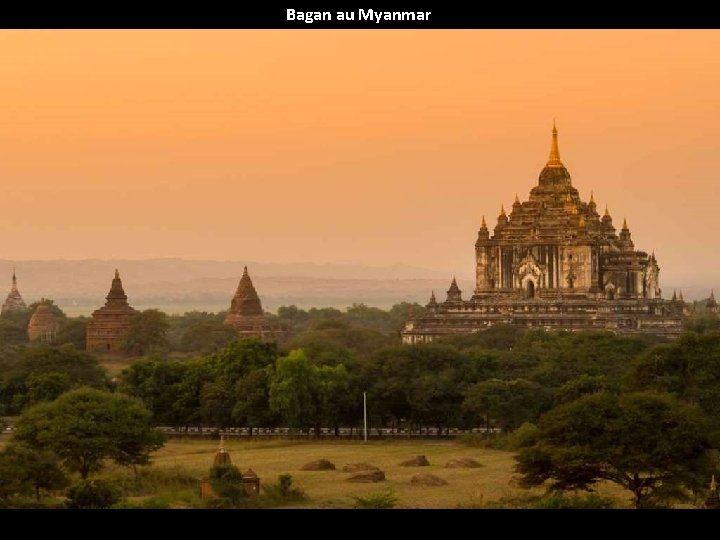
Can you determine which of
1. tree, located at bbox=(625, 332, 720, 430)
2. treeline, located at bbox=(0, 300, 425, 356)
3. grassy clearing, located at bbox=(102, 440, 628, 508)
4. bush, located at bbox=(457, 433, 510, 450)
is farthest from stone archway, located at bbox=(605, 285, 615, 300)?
tree, located at bbox=(625, 332, 720, 430)

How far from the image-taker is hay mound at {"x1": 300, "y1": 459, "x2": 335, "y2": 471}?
47.8m

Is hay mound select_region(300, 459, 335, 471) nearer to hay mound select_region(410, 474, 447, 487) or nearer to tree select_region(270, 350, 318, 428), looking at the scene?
hay mound select_region(410, 474, 447, 487)

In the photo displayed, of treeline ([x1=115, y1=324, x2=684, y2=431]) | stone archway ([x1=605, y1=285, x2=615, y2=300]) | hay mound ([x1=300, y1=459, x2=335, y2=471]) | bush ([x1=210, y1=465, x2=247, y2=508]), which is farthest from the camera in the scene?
stone archway ([x1=605, y1=285, x2=615, y2=300])

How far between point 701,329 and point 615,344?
1068 inches

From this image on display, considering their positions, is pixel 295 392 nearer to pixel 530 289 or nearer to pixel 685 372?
pixel 685 372

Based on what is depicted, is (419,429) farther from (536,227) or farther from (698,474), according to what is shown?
(536,227)

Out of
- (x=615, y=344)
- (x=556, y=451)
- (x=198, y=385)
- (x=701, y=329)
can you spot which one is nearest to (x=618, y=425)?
(x=556, y=451)

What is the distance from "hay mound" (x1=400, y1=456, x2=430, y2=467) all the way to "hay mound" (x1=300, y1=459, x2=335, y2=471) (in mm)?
2110

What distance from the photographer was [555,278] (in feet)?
325

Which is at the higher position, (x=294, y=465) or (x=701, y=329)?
(x=701, y=329)

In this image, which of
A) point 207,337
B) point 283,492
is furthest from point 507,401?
point 207,337

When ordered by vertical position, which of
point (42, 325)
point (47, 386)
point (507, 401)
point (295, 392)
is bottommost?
point (507, 401)

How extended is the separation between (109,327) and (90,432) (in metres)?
71.0
